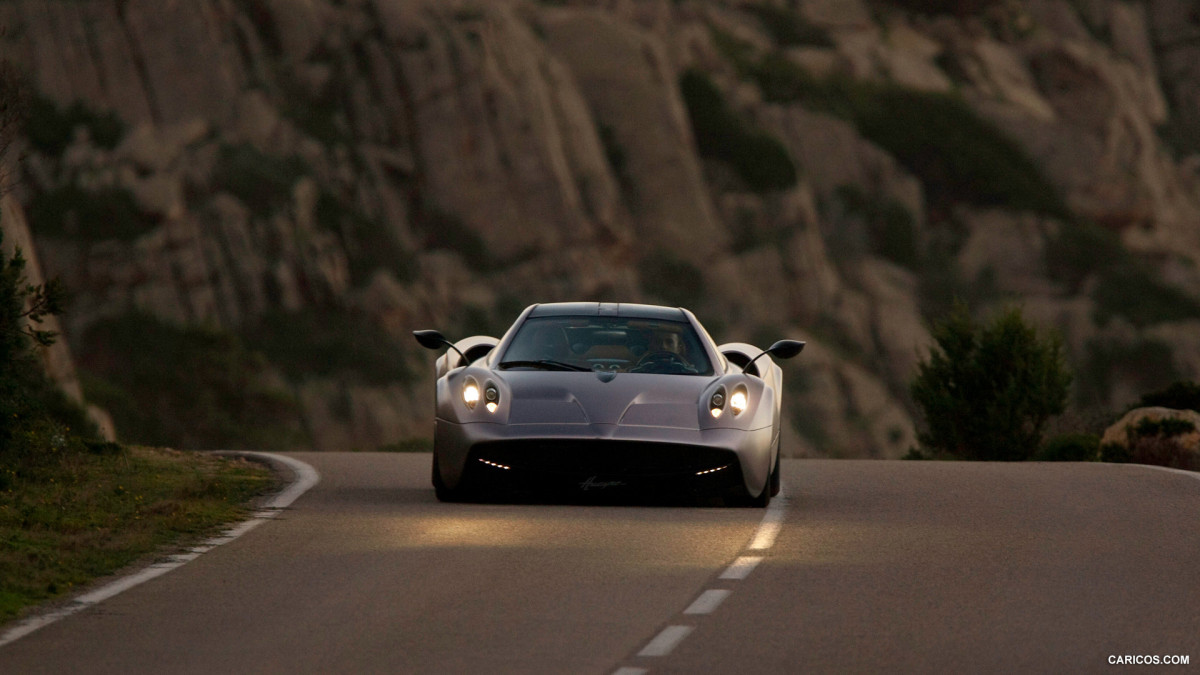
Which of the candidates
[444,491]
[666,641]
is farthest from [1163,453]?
[666,641]

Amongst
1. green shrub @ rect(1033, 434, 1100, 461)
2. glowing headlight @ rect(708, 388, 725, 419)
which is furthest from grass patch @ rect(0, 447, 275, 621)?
green shrub @ rect(1033, 434, 1100, 461)

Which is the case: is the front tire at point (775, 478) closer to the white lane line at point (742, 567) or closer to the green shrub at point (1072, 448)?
the white lane line at point (742, 567)

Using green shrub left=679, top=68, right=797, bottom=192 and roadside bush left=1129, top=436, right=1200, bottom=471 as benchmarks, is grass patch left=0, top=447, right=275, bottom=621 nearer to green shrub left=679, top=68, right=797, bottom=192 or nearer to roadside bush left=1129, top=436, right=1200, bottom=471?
roadside bush left=1129, top=436, right=1200, bottom=471

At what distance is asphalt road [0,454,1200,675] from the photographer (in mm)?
8344

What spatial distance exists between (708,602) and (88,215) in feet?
184

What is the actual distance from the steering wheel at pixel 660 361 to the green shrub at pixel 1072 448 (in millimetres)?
10858

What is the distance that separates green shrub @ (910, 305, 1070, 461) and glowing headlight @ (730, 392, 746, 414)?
15.6 metres

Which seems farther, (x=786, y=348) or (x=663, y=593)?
(x=786, y=348)

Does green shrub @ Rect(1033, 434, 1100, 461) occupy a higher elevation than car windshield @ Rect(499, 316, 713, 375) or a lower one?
lower

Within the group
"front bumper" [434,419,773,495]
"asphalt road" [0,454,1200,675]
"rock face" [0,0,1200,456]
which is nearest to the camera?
"asphalt road" [0,454,1200,675]

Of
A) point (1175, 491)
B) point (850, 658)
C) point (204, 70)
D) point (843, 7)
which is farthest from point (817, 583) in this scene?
point (843, 7)

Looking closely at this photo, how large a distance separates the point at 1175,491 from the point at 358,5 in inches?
2307

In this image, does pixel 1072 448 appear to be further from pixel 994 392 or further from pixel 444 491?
pixel 444 491

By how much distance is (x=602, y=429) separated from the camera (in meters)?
13.7
